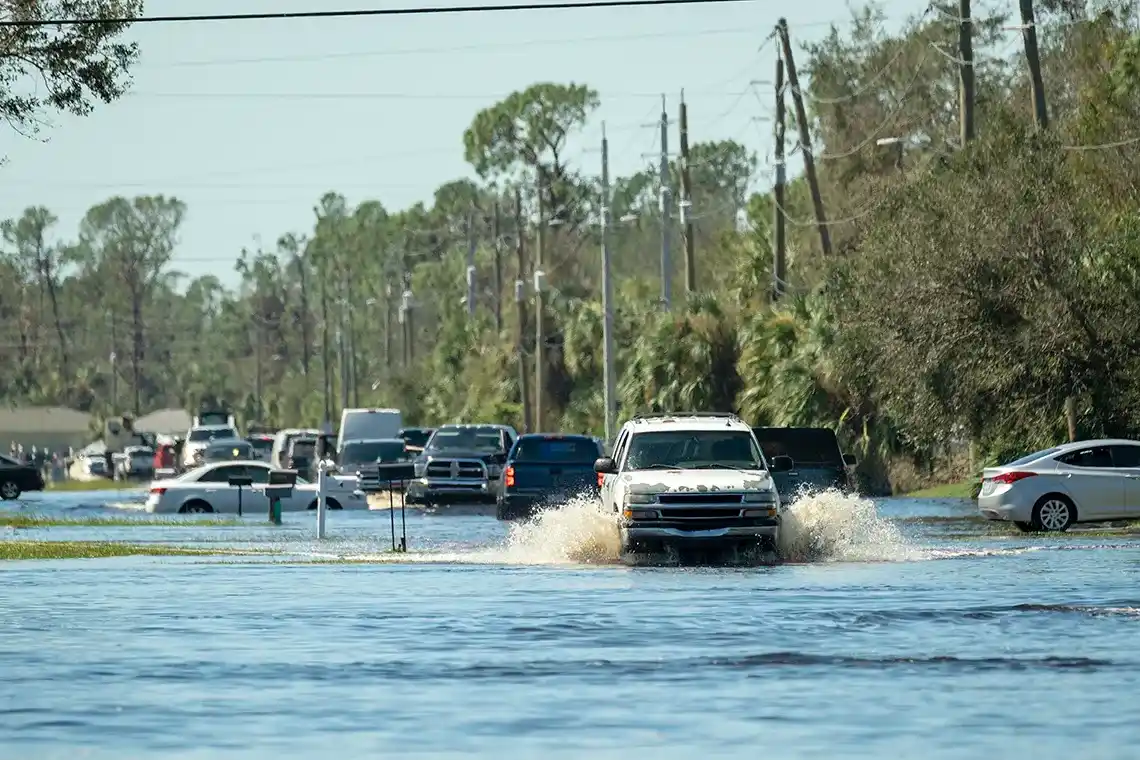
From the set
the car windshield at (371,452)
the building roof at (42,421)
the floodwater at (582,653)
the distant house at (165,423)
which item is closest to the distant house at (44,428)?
the building roof at (42,421)

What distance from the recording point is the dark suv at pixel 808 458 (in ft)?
136

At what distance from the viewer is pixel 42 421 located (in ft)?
630

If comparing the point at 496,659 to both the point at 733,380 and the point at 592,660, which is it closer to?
the point at 592,660

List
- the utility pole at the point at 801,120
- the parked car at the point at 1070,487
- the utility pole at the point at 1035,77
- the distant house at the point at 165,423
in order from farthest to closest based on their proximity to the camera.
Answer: the distant house at the point at 165,423 < the utility pole at the point at 801,120 < the utility pole at the point at 1035,77 < the parked car at the point at 1070,487

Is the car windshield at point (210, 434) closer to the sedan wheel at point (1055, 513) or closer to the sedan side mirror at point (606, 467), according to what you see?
the sedan wheel at point (1055, 513)

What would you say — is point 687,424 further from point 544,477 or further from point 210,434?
point 210,434

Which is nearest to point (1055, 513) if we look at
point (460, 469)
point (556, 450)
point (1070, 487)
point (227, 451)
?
point (1070, 487)

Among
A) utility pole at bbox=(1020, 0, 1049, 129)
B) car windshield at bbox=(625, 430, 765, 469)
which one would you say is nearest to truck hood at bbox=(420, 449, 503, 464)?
utility pole at bbox=(1020, 0, 1049, 129)

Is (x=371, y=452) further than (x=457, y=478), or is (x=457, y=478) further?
(x=371, y=452)

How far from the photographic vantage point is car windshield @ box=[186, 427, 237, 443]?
103944 mm

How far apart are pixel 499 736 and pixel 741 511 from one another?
16.3 metres

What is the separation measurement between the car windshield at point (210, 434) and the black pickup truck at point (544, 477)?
2183 inches

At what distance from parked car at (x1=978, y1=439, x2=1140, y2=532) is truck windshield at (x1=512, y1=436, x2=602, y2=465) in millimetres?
8706

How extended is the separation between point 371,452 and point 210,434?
130 feet
